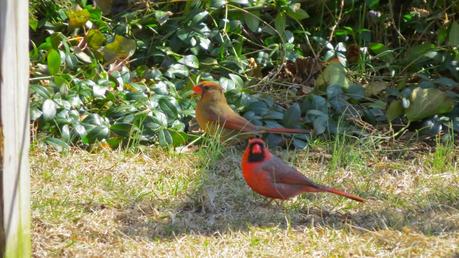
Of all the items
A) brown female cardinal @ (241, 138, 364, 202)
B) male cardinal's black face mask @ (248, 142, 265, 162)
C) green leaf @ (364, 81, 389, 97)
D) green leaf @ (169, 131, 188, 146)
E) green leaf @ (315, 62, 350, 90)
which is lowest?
green leaf @ (169, 131, 188, 146)

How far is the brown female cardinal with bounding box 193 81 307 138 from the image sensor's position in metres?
5.68

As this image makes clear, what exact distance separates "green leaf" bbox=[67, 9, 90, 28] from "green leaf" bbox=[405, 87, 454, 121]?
2229 mm

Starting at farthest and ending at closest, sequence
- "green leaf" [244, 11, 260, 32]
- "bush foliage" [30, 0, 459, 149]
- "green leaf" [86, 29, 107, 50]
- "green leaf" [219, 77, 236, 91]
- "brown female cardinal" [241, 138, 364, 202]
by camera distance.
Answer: "green leaf" [244, 11, 260, 32], "green leaf" [86, 29, 107, 50], "green leaf" [219, 77, 236, 91], "bush foliage" [30, 0, 459, 149], "brown female cardinal" [241, 138, 364, 202]

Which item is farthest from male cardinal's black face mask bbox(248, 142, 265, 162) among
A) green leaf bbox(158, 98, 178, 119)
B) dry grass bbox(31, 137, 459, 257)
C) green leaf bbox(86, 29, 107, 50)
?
green leaf bbox(86, 29, 107, 50)

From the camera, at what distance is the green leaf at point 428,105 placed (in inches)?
237

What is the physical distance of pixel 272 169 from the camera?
15.5 feet

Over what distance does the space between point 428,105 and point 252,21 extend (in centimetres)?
145

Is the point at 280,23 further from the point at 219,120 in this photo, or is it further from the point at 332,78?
the point at 219,120

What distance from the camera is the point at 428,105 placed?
6.04 metres

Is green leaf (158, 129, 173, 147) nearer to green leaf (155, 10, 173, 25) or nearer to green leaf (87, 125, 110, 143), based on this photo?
green leaf (87, 125, 110, 143)

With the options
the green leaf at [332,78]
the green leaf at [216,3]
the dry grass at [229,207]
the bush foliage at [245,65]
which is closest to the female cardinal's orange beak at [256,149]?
→ the dry grass at [229,207]

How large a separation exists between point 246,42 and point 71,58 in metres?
1.42

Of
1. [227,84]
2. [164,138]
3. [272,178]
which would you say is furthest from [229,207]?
[227,84]

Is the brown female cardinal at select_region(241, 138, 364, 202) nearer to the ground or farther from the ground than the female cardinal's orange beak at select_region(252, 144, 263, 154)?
nearer to the ground
